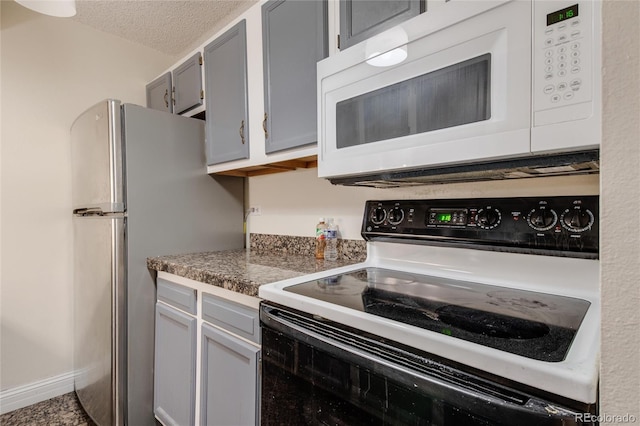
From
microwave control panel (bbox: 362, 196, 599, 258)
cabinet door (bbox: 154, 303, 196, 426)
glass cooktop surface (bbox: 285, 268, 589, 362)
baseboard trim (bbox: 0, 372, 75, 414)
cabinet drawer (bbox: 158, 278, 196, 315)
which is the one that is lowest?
baseboard trim (bbox: 0, 372, 75, 414)

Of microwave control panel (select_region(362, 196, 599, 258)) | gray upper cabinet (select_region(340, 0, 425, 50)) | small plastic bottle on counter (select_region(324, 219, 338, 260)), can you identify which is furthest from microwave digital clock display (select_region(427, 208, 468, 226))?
gray upper cabinet (select_region(340, 0, 425, 50))

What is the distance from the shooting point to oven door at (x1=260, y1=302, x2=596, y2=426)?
1.82ft

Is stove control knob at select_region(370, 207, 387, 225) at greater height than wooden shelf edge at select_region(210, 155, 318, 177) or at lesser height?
lesser

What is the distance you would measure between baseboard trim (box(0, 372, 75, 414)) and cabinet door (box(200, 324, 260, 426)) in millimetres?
1445

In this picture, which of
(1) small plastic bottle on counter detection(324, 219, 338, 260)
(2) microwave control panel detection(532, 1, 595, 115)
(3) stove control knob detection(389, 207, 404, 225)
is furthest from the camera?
(1) small plastic bottle on counter detection(324, 219, 338, 260)

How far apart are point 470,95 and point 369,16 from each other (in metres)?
0.53

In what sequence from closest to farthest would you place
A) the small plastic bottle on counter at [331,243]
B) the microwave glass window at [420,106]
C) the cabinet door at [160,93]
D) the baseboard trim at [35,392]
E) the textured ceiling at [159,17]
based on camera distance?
the microwave glass window at [420,106] → the small plastic bottle on counter at [331,243] → the baseboard trim at [35,392] → the textured ceiling at [159,17] → the cabinet door at [160,93]

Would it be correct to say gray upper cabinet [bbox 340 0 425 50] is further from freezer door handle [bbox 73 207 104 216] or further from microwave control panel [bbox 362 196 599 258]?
freezer door handle [bbox 73 207 104 216]

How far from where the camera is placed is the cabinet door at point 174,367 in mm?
1481

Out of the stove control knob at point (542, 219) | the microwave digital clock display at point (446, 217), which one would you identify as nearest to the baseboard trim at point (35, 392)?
the microwave digital clock display at point (446, 217)

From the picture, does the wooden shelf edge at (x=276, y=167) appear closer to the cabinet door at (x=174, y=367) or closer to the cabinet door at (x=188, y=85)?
the cabinet door at (x=188, y=85)

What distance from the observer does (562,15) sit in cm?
72

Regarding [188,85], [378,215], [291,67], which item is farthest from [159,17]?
[378,215]

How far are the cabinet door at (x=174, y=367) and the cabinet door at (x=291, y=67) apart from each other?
0.95 metres
